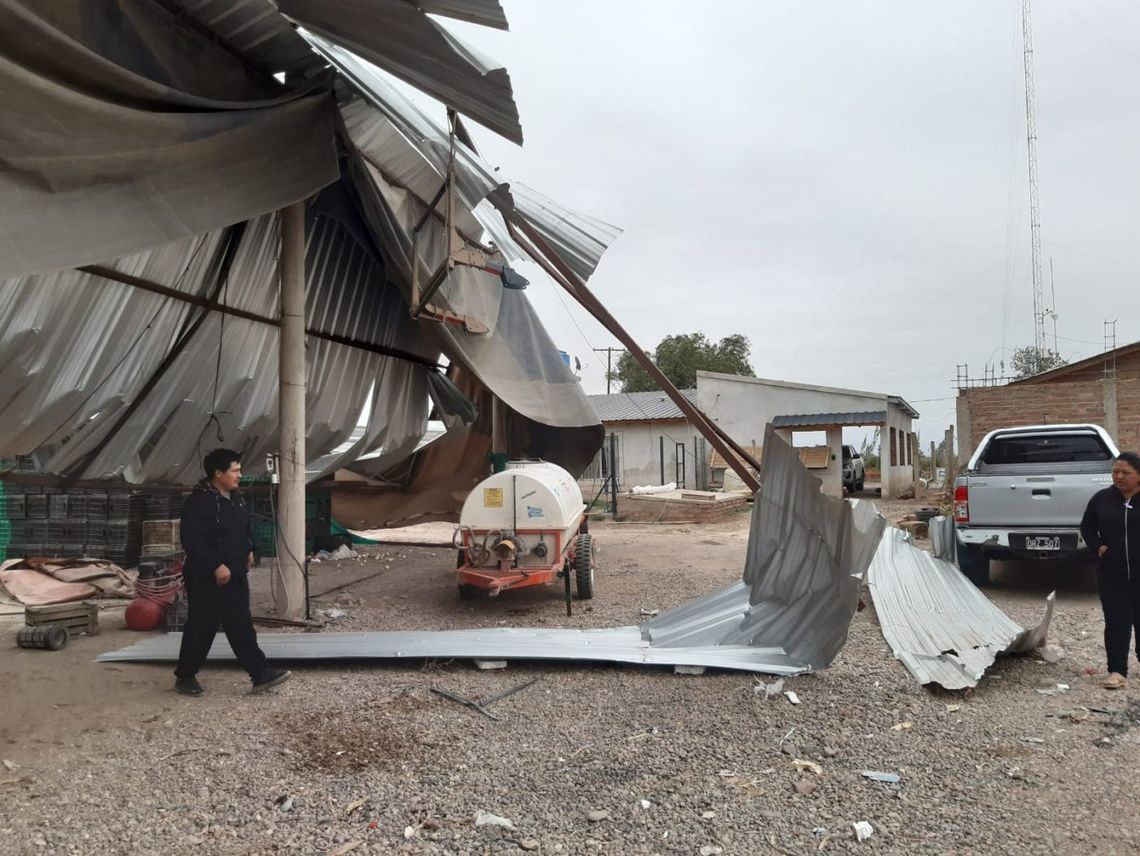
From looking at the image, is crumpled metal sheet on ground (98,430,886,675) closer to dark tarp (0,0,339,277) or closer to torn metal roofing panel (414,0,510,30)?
dark tarp (0,0,339,277)

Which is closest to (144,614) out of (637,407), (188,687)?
(188,687)

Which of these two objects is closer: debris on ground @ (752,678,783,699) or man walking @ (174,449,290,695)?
debris on ground @ (752,678,783,699)

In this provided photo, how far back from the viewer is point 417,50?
5.75 m

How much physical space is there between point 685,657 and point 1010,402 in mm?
14096

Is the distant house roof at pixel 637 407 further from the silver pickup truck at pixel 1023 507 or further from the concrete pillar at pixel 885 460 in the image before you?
the silver pickup truck at pixel 1023 507

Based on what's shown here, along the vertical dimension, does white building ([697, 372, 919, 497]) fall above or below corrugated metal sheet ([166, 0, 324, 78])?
below

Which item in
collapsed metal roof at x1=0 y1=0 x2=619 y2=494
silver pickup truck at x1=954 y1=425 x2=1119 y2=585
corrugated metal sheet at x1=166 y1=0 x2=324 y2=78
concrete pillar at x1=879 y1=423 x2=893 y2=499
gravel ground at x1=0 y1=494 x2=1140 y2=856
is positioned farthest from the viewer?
concrete pillar at x1=879 y1=423 x2=893 y2=499

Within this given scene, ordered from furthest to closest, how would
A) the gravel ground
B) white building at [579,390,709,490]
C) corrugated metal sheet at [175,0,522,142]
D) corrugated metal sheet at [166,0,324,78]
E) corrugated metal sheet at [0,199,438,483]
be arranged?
1. white building at [579,390,709,490]
2. corrugated metal sheet at [0,199,438,483]
3. corrugated metal sheet at [166,0,324,78]
4. corrugated metal sheet at [175,0,522,142]
5. the gravel ground

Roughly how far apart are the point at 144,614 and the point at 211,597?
9.13ft

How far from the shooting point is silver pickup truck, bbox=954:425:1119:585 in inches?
336

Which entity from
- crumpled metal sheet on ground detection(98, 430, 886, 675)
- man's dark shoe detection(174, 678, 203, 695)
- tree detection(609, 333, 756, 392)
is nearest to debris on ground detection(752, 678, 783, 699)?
crumpled metal sheet on ground detection(98, 430, 886, 675)

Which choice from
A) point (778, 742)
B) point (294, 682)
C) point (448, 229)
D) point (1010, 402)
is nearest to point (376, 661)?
point (294, 682)

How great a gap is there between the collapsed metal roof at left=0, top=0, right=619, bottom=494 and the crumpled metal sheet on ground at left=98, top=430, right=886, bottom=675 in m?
2.98

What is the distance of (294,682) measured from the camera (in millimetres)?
6047
